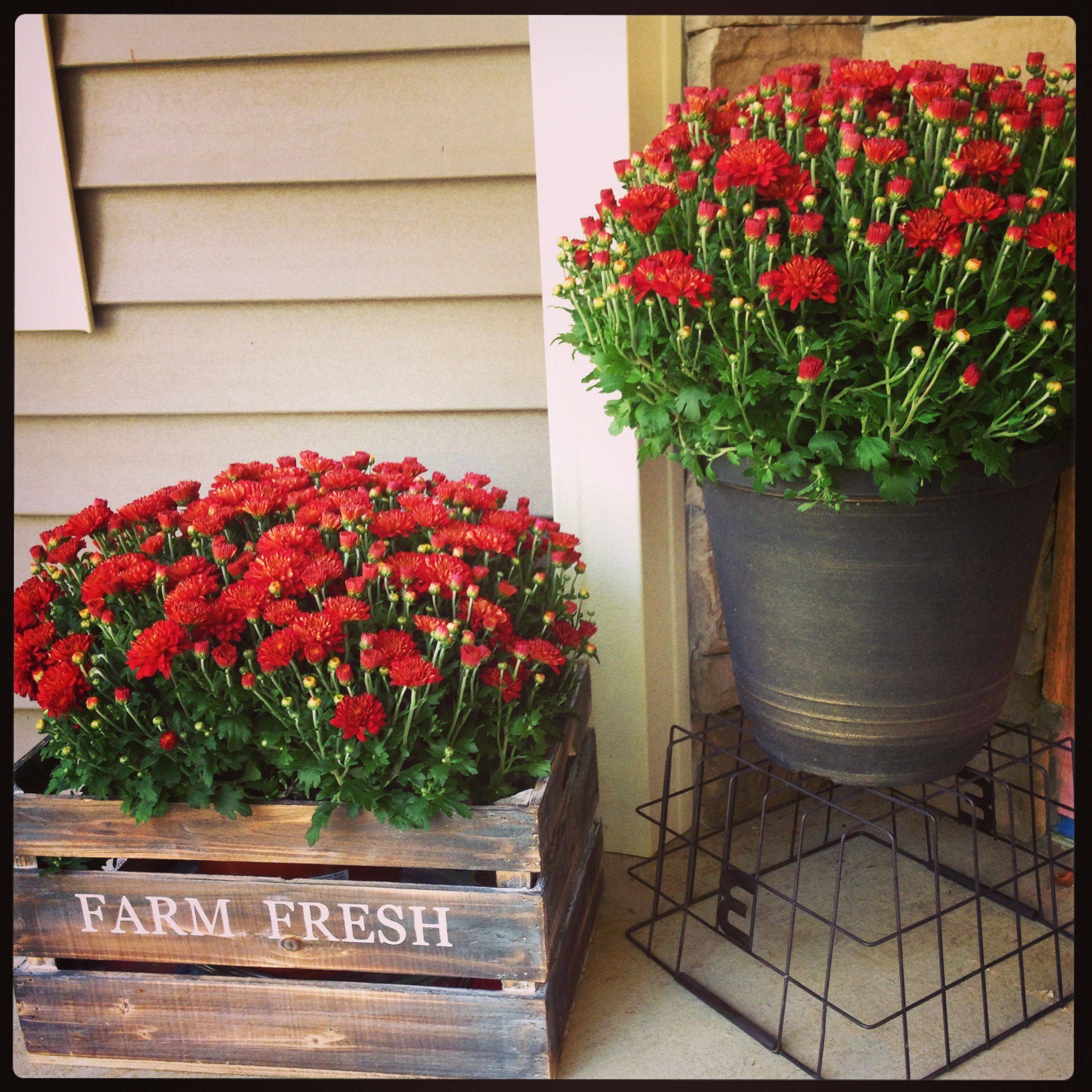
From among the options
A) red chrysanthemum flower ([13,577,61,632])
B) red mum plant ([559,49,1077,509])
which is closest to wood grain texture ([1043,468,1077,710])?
red mum plant ([559,49,1077,509])

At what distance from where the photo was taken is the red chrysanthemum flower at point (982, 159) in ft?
3.63

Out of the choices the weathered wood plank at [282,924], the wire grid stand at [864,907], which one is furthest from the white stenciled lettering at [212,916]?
the wire grid stand at [864,907]

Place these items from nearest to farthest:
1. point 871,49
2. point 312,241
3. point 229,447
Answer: point 871,49 → point 312,241 → point 229,447

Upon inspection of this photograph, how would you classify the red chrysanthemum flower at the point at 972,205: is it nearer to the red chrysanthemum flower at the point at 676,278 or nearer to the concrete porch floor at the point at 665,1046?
the red chrysanthemum flower at the point at 676,278

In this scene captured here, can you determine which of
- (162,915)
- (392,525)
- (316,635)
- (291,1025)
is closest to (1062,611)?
(392,525)

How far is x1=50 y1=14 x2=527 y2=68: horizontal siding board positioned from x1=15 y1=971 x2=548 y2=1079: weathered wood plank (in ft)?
4.60

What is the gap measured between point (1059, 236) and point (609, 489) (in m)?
0.82

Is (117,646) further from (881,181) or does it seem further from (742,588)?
(881,181)

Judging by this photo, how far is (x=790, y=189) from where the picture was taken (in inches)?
46.0

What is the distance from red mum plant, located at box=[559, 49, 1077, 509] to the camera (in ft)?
3.64

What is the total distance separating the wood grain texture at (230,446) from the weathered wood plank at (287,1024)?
0.87 metres

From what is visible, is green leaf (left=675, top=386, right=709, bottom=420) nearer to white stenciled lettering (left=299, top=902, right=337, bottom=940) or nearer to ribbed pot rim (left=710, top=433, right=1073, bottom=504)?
ribbed pot rim (left=710, top=433, right=1073, bottom=504)

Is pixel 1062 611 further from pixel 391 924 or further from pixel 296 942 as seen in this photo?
pixel 296 942

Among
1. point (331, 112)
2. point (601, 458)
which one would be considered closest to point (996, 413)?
point (601, 458)
